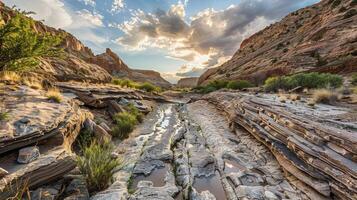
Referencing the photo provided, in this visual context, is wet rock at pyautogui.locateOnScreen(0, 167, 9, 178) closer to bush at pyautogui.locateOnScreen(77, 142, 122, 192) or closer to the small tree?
bush at pyautogui.locateOnScreen(77, 142, 122, 192)

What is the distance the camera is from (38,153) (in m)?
5.30

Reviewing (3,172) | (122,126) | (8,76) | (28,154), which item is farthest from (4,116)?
(122,126)

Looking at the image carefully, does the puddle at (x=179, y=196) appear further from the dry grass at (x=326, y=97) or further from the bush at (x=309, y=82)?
the bush at (x=309, y=82)

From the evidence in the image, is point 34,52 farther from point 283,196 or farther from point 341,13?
point 341,13

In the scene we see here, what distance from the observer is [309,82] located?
1748 cm

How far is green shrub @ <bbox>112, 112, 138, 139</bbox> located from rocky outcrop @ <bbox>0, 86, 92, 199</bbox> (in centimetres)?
308

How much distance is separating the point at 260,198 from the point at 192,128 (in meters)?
7.93

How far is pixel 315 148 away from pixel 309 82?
1354 cm

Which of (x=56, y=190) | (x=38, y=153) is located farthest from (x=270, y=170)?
(x=38, y=153)

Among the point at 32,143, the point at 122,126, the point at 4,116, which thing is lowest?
the point at 122,126

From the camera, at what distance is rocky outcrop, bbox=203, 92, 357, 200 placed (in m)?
5.13

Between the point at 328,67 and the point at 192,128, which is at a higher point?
the point at 328,67

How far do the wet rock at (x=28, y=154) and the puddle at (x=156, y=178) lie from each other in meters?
2.65

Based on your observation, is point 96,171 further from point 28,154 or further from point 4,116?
point 4,116
